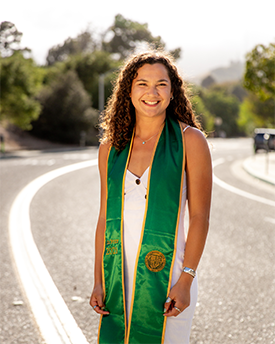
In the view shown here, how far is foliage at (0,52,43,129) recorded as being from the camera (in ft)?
95.8

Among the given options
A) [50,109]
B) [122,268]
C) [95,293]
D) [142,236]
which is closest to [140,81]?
[142,236]

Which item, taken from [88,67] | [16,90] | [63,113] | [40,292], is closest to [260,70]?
[40,292]

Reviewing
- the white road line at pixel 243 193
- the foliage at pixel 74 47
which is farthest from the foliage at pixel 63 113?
the foliage at pixel 74 47

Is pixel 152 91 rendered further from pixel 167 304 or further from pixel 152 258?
pixel 167 304

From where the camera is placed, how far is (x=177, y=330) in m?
1.94

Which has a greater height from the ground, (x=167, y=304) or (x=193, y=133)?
(x=193, y=133)

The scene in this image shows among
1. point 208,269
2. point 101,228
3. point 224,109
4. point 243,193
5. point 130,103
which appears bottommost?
point 243,193

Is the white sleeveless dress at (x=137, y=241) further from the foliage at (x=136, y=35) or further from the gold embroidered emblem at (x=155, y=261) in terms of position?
the foliage at (x=136, y=35)

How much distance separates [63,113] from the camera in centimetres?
4022

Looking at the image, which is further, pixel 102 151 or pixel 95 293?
pixel 102 151

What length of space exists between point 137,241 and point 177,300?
31cm

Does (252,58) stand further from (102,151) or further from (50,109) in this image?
(50,109)

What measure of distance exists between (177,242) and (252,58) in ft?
55.9

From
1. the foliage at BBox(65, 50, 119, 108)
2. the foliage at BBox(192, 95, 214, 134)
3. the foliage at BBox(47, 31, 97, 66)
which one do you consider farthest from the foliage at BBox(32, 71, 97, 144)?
the foliage at BBox(47, 31, 97, 66)
